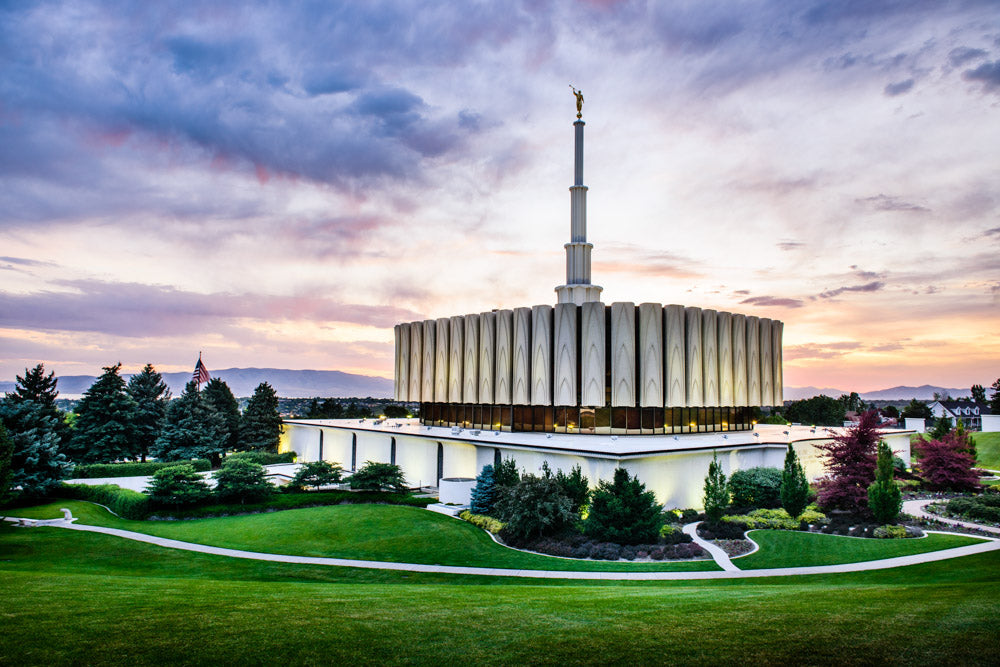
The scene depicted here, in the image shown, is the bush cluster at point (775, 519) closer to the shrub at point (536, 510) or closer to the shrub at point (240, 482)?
the shrub at point (536, 510)

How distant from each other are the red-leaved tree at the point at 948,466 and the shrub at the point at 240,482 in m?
39.6

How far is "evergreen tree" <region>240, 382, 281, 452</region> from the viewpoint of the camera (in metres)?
61.4

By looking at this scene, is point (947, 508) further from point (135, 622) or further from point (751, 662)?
point (135, 622)

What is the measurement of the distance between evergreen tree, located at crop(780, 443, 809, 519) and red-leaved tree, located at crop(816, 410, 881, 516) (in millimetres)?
970

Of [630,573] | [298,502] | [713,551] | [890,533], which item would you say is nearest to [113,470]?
[298,502]

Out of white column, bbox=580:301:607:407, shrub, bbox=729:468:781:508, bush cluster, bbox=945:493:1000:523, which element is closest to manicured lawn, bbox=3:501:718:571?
shrub, bbox=729:468:781:508

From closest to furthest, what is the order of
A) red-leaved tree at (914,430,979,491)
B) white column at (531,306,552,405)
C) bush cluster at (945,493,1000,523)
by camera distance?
bush cluster at (945,493,1000,523) < red-leaved tree at (914,430,979,491) < white column at (531,306,552,405)

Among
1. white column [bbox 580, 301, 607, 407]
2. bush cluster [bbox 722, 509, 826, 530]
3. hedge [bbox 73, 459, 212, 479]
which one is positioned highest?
white column [bbox 580, 301, 607, 407]

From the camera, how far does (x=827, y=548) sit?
72.4ft

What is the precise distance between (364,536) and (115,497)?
18082 millimetres

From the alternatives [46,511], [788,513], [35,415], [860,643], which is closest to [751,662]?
[860,643]

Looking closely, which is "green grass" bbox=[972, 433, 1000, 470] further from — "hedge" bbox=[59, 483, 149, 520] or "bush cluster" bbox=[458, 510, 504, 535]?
"hedge" bbox=[59, 483, 149, 520]

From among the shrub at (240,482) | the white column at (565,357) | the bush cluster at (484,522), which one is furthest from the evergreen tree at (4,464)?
the white column at (565,357)

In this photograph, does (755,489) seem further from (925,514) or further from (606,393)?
(606,393)
